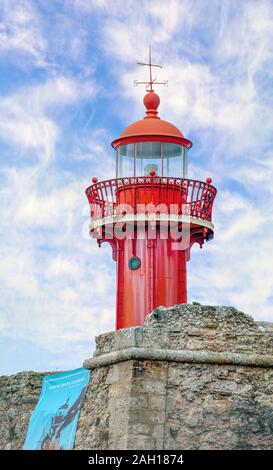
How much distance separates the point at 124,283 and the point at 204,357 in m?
8.09

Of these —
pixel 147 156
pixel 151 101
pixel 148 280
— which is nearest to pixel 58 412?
pixel 148 280

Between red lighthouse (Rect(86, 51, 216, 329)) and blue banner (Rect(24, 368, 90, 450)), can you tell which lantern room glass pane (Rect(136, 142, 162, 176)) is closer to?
red lighthouse (Rect(86, 51, 216, 329))

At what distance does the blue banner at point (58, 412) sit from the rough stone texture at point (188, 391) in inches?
25.0

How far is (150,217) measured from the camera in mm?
21250

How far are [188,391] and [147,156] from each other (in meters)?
8.81

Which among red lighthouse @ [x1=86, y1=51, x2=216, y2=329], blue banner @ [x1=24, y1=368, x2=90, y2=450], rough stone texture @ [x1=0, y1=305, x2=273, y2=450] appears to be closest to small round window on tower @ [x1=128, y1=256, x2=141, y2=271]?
red lighthouse @ [x1=86, y1=51, x2=216, y2=329]

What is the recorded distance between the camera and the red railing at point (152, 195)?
21375mm

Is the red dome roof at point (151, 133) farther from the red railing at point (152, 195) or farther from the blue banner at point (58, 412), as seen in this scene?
the blue banner at point (58, 412)

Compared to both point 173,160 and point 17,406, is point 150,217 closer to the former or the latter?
point 173,160

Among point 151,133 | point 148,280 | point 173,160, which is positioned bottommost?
point 148,280

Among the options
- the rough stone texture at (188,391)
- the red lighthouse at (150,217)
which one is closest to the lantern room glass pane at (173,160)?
the red lighthouse at (150,217)

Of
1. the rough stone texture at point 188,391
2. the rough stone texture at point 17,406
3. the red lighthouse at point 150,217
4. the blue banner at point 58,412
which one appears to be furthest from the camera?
the red lighthouse at point 150,217

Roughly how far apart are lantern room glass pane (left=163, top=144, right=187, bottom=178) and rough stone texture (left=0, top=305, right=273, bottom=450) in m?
7.96

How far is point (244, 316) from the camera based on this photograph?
14141mm
